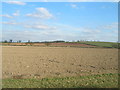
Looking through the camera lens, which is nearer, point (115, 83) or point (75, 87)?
point (75, 87)

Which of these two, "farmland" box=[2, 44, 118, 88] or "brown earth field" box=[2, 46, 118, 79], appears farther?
"brown earth field" box=[2, 46, 118, 79]

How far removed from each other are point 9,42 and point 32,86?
7595 cm

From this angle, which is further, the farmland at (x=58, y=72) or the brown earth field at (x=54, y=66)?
the brown earth field at (x=54, y=66)

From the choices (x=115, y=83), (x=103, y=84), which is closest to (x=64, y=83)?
(x=103, y=84)

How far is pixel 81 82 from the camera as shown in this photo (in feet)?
23.1

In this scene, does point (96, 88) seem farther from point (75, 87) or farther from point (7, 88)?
point (7, 88)

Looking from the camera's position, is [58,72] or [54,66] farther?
[54,66]

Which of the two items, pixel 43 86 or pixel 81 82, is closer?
pixel 43 86

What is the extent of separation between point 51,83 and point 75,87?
3.61 feet

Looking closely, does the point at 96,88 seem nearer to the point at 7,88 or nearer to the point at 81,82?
the point at 81,82

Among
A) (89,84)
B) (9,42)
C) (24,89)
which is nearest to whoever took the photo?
(24,89)

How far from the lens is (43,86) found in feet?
21.1

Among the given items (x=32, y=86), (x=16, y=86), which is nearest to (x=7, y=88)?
(x=16, y=86)

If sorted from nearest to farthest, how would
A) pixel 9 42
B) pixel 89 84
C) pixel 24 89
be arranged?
pixel 24 89 → pixel 89 84 → pixel 9 42
